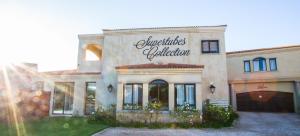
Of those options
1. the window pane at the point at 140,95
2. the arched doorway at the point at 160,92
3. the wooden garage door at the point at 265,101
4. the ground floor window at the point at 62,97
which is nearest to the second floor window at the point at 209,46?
the arched doorway at the point at 160,92

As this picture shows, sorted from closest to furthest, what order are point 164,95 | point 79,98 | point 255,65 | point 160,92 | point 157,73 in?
point 164,95, point 160,92, point 157,73, point 79,98, point 255,65

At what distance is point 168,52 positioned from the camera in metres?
21.7

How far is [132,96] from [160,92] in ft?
7.02

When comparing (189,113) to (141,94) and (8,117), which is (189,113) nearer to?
(141,94)

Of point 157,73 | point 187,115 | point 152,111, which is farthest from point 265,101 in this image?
point 152,111

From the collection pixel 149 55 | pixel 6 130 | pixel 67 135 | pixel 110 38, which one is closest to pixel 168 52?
pixel 149 55

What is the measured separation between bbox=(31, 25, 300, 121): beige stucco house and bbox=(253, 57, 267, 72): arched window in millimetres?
99

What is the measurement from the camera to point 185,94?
1803 centimetres

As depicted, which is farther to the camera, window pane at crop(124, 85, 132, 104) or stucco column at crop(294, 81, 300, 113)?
stucco column at crop(294, 81, 300, 113)

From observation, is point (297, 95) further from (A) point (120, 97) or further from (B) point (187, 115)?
(A) point (120, 97)

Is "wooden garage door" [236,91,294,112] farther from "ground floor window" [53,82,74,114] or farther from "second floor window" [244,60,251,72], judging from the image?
"ground floor window" [53,82,74,114]

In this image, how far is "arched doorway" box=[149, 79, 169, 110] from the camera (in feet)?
59.8

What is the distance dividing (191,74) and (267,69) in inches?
496

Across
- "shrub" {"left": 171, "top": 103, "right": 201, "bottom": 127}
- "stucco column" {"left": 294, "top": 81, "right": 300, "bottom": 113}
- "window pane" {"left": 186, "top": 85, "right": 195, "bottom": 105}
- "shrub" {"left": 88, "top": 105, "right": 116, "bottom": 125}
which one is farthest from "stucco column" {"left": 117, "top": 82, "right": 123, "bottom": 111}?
"stucco column" {"left": 294, "top": 81, "right": 300, "bottom": 113}
